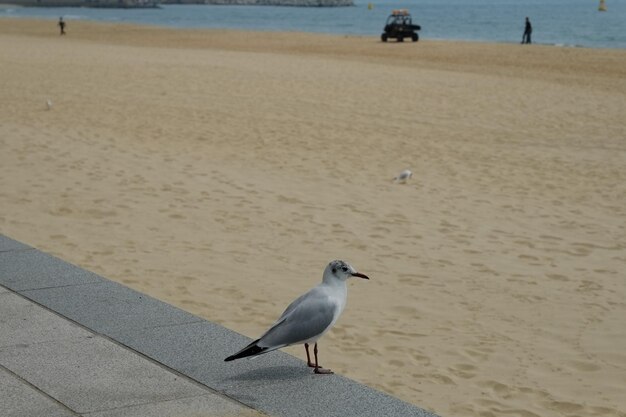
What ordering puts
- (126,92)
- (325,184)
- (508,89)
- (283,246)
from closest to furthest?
(283,246)
(325,184)
(126,92)
(508,89)

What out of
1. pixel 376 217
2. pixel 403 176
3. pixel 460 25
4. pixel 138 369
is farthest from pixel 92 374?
pixel 460 25

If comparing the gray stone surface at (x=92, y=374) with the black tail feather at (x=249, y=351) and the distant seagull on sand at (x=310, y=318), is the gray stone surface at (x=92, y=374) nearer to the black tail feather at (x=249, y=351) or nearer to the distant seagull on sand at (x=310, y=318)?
the black tail feather at (x=249, y=351)

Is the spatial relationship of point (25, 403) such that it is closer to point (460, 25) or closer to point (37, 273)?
point (37, 273)

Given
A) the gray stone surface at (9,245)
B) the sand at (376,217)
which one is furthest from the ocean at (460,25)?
the gray stone surface at (9,245)

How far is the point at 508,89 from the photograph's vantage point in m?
25.1

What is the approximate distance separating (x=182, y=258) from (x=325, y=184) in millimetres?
3967

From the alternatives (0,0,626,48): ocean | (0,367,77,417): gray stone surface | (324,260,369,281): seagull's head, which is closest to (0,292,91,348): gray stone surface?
(0,367,77,417): gray stone surface

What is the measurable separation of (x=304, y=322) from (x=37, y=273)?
256 cm

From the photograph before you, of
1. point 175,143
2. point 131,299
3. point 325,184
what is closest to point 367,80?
point 175,143

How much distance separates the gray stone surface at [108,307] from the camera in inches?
213

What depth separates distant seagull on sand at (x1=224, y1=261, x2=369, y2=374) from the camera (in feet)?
15.0

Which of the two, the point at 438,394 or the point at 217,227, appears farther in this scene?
the point at 217,227

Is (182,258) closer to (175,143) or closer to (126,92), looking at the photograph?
(175,143)

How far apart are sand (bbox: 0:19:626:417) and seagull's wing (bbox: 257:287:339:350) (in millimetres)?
768
